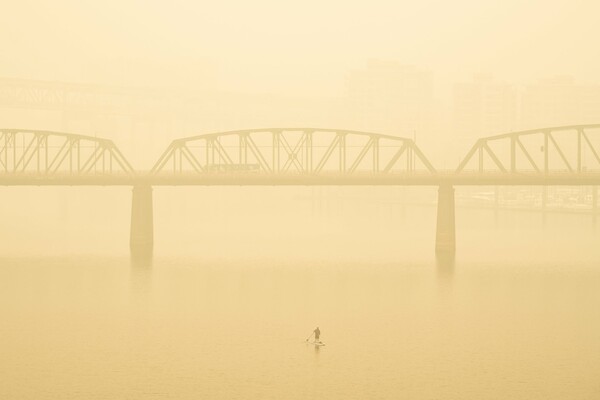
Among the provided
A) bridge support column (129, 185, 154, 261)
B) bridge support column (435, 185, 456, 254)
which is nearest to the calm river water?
bridge support column (435, 185, 456, 254)

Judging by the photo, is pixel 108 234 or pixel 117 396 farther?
pixel 108 234

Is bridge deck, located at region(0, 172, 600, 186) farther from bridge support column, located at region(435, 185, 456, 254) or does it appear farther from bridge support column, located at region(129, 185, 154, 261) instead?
bridge support column, located at region(435, 185, 456, 254)

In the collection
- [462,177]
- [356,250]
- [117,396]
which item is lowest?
[117,396]

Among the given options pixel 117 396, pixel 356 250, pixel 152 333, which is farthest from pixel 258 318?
pixel 356 250

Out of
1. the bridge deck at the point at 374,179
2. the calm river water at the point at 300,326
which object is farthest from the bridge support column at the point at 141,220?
the calm river water at the point at 300,326

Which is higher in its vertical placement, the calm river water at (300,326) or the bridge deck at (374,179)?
the bridge deck at (374,179)

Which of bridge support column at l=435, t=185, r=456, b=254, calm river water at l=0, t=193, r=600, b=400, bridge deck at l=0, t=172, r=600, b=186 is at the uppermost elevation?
bridge deck at l=0, t=172, r=600, b=186

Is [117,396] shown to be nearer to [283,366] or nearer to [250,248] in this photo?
[283,366]

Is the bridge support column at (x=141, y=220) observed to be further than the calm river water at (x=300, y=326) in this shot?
Yes

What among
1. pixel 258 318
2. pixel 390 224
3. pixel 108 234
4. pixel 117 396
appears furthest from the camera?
pixel 390 224

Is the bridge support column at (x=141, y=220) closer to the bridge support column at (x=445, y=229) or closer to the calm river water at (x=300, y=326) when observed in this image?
the calm river water at (x=300, y=326)

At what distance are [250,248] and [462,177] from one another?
859 inches

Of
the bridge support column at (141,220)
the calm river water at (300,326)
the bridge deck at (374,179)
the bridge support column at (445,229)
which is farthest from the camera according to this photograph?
the bridge support column at (141,220)

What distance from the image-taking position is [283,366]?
43.4 meters
